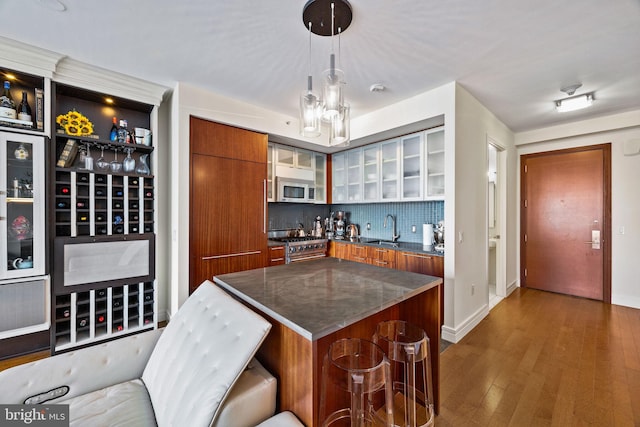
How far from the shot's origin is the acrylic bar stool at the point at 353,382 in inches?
43.6

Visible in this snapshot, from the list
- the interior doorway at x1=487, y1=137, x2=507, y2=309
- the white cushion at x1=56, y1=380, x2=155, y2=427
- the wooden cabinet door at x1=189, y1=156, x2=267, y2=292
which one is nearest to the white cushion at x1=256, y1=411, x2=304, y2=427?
the white cushion at x1=56, y1=380, x2=155, y2=427

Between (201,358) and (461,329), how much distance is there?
2.62 m

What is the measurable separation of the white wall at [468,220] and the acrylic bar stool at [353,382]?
1.66 meters

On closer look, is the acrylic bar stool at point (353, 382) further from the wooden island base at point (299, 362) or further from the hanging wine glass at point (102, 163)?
the hanging wine glass at point (102, 163)

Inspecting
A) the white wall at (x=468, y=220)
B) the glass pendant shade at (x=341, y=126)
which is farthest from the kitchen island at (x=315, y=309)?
the white wall at (x=468, y=220)

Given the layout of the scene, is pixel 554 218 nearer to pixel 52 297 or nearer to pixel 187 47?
pixel 187 47

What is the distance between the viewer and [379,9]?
165 cm

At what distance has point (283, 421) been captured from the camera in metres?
1.05

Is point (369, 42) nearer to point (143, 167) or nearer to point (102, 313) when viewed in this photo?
point (143, 167)

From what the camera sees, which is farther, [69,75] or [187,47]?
[69,75]

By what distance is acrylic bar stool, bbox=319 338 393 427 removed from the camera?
3.64 ft

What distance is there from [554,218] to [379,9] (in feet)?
14.3

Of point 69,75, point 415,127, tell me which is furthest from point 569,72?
point 69,75

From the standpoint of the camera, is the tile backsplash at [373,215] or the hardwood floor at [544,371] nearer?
the hardwood floor at [544,371]
